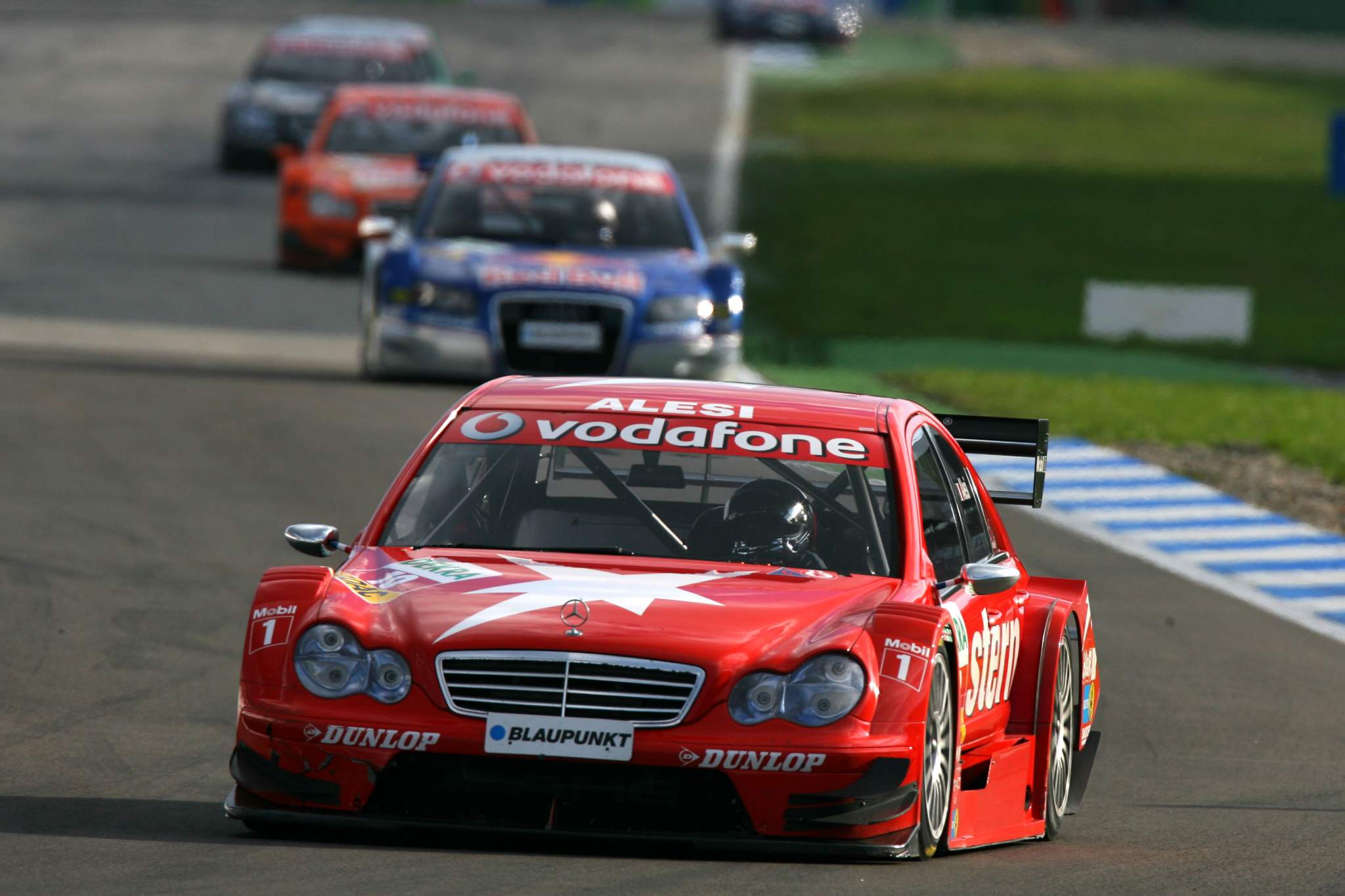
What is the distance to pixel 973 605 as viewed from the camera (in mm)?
7746

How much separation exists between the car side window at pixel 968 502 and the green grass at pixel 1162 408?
9160mm

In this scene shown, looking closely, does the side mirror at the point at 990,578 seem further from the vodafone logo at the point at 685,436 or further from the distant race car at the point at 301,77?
the distant race car at the point at 301,77

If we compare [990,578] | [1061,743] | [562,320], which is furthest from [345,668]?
[562,320]

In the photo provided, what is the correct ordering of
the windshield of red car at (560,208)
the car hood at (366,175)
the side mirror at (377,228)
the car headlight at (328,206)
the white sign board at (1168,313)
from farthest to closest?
the car headlight at (328,206) → the car hood at (366,175) → the white sign board at (1168,313) → the windshield of red car at (560,208) → the side mirror at (377,228)

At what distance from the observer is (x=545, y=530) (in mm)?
7781

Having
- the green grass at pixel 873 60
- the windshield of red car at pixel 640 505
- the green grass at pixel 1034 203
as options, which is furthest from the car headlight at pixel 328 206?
the green grass at pixel 873 60

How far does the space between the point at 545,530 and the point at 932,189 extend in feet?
95.5

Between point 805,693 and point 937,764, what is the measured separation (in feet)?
1.64

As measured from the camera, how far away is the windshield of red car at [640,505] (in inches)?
303

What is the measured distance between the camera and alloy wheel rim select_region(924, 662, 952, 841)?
7.01 metres

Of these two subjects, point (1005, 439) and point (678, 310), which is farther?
point (678, 310)

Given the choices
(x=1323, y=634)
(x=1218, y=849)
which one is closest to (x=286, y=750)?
(x=1218, y=849)

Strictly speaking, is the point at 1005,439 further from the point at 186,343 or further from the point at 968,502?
the point at 186,343

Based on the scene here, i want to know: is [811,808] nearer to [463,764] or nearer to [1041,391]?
[463,764]
